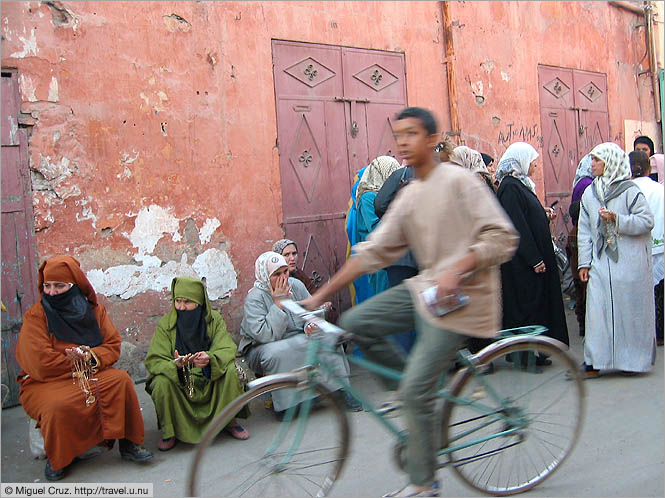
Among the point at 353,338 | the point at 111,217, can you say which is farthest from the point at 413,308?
the point at 111,217

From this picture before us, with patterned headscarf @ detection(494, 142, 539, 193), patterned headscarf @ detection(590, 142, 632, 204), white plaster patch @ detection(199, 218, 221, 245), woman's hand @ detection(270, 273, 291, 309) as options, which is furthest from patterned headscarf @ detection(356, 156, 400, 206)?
patterned headscarf @ detection(590, 142, 632, 204)

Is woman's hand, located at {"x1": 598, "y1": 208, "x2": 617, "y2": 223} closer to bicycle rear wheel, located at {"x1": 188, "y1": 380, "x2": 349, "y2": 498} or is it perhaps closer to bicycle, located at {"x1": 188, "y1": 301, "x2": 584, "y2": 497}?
bicycle, located at {"x1": 188, "y1": 301, "x2": 584, "y2": 497}

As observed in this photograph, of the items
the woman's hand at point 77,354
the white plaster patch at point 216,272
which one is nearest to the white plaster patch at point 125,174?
the white plaster patch at point 216,272

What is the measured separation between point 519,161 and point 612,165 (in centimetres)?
71

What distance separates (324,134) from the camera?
6297 mm

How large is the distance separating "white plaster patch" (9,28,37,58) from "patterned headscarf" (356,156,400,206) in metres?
2.54

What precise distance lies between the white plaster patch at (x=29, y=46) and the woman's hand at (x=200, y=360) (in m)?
2.43

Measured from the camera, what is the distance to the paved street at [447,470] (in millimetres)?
3129

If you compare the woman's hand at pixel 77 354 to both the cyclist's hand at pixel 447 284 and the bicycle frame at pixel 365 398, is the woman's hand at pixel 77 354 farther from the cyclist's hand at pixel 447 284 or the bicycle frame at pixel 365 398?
the cyclist's hand at pixel 447 284

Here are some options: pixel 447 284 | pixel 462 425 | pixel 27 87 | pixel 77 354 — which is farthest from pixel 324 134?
pixel 447 284

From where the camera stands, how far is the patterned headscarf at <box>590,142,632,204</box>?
4.63 m

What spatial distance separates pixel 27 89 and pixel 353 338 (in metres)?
3.24

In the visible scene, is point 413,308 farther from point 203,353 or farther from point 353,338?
point 203,353

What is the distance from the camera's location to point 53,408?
3521 millimetres
